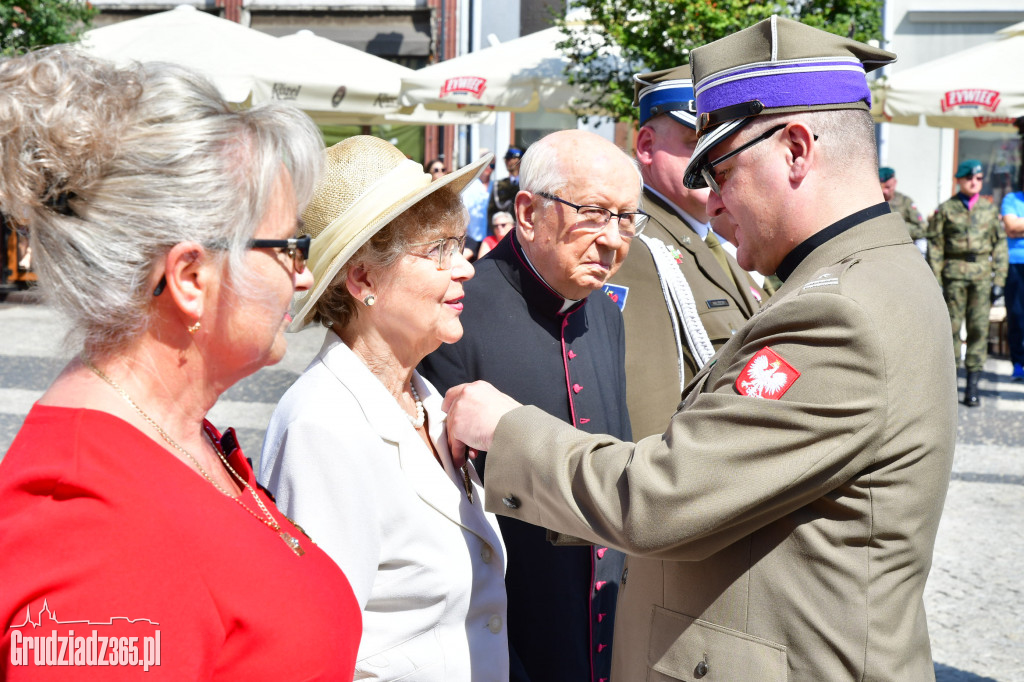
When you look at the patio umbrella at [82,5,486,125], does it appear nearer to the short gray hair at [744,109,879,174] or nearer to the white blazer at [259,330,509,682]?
the white blazer at [259,330,509,682]

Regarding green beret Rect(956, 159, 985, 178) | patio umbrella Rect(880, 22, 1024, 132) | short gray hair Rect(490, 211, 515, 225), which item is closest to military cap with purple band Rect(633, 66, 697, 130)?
short gray hair Rect(490, 211, 515, 225)

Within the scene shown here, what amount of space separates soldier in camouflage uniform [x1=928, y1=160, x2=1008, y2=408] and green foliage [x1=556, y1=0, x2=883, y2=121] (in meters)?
1.87

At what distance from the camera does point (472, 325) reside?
2680mm

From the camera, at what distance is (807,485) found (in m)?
1.60

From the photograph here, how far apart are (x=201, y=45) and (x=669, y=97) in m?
7.00

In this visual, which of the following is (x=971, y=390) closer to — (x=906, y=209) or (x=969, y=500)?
(x=906, y=209)

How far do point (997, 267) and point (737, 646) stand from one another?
9118 mm

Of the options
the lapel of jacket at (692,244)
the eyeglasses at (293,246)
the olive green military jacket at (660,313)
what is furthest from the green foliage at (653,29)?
the eyeglasses at (293,246)

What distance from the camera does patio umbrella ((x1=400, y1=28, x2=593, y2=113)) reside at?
956 centimetres

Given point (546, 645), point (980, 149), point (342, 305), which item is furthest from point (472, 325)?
point (980, 149)

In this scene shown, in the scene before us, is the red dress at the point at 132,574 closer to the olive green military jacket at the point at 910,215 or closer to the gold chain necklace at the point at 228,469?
the gold chain necklace at the point at 228,469

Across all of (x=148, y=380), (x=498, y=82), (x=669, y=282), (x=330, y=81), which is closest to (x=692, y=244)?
(x=669, y=282)

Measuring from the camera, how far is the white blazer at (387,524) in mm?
A: 1835

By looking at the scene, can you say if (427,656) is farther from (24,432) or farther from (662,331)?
(662,331)
